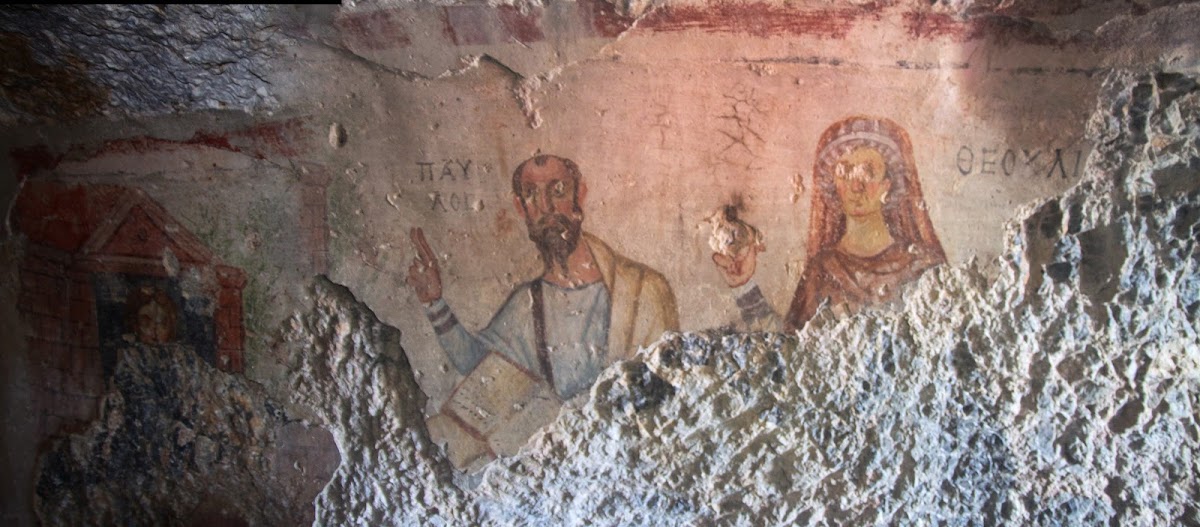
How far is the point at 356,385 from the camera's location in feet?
7.20

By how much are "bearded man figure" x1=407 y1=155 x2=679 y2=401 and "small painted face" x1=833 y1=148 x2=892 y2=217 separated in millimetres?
484

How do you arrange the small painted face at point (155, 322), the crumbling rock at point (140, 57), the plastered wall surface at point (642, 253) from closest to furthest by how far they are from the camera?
the crumbling rock at point (140, 57) < the plastered wall surface at point (642, 253) < the small painted face at point (155, 322)

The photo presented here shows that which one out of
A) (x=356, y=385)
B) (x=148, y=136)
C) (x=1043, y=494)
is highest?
(x=148, y=136)

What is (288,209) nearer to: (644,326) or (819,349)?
(644,326)

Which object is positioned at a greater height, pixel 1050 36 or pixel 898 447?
pixel 1050 36

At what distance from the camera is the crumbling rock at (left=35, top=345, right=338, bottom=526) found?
87.6 inches

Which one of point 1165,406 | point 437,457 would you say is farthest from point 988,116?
point 437,457

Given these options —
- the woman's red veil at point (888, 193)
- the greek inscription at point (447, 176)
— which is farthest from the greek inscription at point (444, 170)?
the woman's red veil at point (888, 193)

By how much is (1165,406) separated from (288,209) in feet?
7.12

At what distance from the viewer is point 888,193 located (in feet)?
7.12

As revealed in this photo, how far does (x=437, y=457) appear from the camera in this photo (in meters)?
2.22

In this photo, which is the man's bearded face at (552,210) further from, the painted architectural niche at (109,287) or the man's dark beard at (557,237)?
the painted architectural niche at (109,287)

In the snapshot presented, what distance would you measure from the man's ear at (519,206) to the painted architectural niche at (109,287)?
694 mm

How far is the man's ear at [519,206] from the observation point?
2164mm
